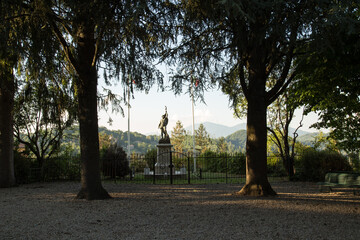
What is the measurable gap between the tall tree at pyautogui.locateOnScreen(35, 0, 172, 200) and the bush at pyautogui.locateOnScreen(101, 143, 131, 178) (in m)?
7.59

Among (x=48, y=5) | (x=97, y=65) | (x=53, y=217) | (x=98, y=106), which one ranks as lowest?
(x=53, y=217)

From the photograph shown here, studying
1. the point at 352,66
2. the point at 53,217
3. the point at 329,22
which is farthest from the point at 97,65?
the point at 352,66

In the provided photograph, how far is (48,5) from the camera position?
6.69 metres

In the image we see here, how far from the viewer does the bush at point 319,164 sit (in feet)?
45.3

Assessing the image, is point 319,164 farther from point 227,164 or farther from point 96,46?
point 96,46

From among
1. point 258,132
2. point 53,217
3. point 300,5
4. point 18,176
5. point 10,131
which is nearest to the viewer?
point 300,5

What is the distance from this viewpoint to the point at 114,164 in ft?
52.7

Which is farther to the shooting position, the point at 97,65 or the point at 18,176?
the point at 18,176

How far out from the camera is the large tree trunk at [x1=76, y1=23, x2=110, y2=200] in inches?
330

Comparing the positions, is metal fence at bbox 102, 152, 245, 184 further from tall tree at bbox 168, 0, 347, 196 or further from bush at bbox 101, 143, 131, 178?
tall tree at bbox 168, 0, 347, 196

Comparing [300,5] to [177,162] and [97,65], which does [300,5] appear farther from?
[177,162]

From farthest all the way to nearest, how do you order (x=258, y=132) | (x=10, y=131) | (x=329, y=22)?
(x=10, y=131), (x=258, y=132), (x=329, y=22)

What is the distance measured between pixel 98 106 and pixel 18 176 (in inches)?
280

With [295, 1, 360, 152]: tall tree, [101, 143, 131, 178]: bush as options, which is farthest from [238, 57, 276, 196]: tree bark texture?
[101, 143, 131, 178]: bush
